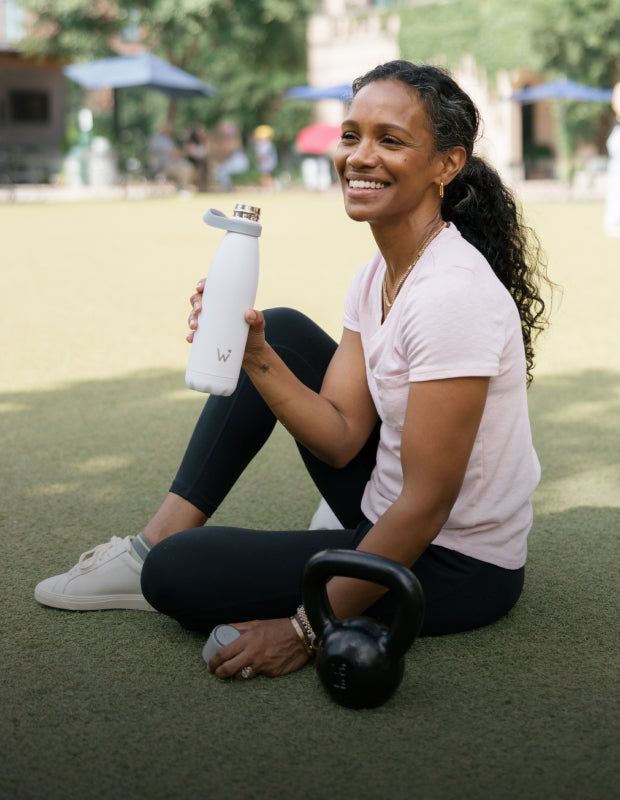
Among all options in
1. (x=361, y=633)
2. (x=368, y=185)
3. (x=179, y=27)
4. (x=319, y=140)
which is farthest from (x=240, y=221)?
(x=179, y=27)

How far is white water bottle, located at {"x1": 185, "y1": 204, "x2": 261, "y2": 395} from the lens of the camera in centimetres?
225

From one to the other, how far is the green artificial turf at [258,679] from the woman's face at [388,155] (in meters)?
1.02

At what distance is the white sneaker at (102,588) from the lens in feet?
8.70

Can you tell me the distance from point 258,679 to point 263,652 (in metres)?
0.06

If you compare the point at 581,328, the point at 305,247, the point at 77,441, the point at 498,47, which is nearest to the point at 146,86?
the point at 498,47

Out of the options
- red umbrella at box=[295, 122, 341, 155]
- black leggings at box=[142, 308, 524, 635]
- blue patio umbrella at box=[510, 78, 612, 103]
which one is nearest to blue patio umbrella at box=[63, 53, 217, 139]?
red umbrella at box=[295, 122, 341, 155]

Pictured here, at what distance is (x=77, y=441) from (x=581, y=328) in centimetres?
385

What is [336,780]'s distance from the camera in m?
1.89

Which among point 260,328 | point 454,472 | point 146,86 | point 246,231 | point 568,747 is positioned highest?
point 146,86

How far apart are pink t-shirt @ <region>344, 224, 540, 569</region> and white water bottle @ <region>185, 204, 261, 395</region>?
0.33 metres

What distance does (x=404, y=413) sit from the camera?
7.73 ft

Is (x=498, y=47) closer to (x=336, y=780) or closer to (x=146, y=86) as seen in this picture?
(x=146, y=86)

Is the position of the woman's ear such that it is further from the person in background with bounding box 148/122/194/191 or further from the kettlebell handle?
the person in background with bounding box 148/122/194/191

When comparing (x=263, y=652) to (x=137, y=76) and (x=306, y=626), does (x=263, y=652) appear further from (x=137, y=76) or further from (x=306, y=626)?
(x=137, y=76)
